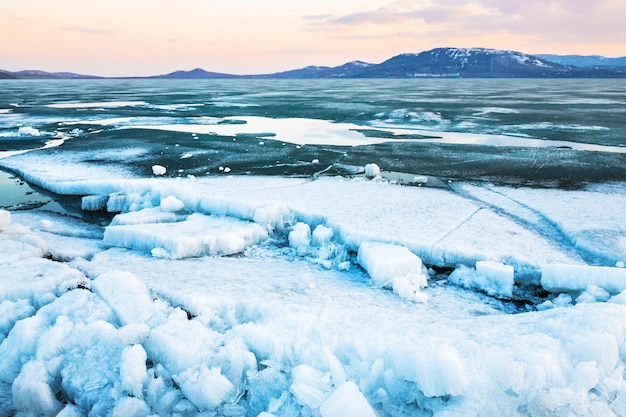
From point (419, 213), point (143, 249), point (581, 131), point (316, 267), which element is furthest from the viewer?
point (581, 131)

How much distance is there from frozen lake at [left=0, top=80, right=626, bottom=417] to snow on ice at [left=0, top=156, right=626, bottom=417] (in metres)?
0.02

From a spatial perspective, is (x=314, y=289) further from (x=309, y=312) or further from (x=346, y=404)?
(x=346, y=404)

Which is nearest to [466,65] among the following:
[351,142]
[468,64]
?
[468,64]

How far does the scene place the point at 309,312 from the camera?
3471 mm

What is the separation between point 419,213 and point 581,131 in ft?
34.5

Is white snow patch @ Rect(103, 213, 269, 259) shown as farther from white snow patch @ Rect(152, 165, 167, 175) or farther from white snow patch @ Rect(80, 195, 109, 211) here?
white snow patch @ Rect(152, 165, 167, 175)

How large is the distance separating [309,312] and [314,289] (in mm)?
601

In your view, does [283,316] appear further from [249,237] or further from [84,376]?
[249,237]

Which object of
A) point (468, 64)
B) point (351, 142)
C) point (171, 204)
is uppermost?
point (468, 64)

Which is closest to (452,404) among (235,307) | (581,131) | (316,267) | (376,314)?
(376,314)

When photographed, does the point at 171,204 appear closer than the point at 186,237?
No

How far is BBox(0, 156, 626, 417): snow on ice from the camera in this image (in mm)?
2680

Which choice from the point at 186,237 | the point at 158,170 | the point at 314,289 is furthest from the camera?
the point at 158,170

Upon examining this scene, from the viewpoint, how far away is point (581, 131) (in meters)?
13.5
